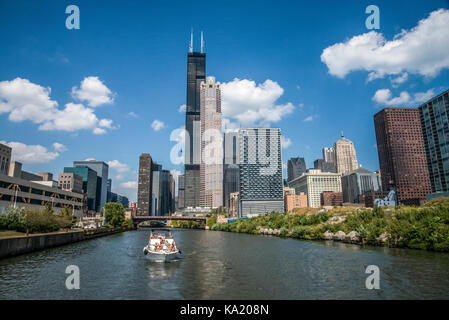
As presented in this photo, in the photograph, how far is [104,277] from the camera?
119 ft

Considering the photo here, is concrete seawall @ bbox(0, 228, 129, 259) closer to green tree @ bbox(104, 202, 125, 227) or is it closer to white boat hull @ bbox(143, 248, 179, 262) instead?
white boat hull @ bbox(143, 248, 179, 262)

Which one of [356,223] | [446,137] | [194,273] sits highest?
[446,137]

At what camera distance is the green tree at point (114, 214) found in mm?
179600

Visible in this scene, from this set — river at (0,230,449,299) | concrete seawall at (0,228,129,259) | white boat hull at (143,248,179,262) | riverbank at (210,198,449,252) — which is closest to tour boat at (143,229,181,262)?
white boat hull at (143,248,179,262)

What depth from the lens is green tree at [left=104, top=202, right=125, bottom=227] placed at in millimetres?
179600

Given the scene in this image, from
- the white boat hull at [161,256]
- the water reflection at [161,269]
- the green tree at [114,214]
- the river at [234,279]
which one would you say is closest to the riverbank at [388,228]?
the river at [234,279]

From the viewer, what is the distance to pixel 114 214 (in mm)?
180875

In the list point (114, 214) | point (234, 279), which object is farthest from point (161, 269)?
point (114, 214)

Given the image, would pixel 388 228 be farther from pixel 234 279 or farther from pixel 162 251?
pixel 162 251

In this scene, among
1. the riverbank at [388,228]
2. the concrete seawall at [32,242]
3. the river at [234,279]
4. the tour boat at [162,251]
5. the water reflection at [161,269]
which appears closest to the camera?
the river at [234,279]

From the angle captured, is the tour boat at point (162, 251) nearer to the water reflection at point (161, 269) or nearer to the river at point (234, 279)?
the water reflection at point (161, 269)
